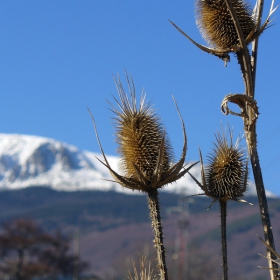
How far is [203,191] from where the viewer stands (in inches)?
349

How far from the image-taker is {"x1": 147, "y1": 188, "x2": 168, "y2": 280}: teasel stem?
815cm

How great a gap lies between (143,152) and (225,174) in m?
0.98

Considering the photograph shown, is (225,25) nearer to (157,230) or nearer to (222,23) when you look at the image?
(222,23)

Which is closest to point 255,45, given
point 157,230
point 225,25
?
point 225,25

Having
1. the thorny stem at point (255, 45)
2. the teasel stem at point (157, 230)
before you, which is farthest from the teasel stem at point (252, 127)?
the teasel stem at point (157, 230)

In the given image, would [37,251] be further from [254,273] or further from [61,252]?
[254,273]

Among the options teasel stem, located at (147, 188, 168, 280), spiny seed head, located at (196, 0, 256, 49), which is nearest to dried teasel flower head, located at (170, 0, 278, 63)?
spiny seed head, located at (196, 0, 256, 49)

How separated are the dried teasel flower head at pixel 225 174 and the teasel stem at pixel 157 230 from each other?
0.59 meters

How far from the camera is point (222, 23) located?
8977mm

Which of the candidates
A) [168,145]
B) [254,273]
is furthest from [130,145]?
[254,273]

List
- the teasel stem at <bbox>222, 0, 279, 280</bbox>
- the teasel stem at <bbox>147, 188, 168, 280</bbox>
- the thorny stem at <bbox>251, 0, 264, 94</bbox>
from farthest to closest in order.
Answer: the thorny stem at <bbox>251, 0, 264, 94</bbox>, the teasel stem at <bbox>222, 0, 279, 280</bbox>, the teasel stem at <bbox>147, 188, 168, 280</bbox>

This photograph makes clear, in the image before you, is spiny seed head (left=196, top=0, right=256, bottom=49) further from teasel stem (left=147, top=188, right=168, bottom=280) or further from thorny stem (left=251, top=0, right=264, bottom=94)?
teasel stem (left=147, top=188, right=168, bottom=280)

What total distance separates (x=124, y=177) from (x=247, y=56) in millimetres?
1838

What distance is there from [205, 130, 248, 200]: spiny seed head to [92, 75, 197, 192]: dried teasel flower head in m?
0.57
